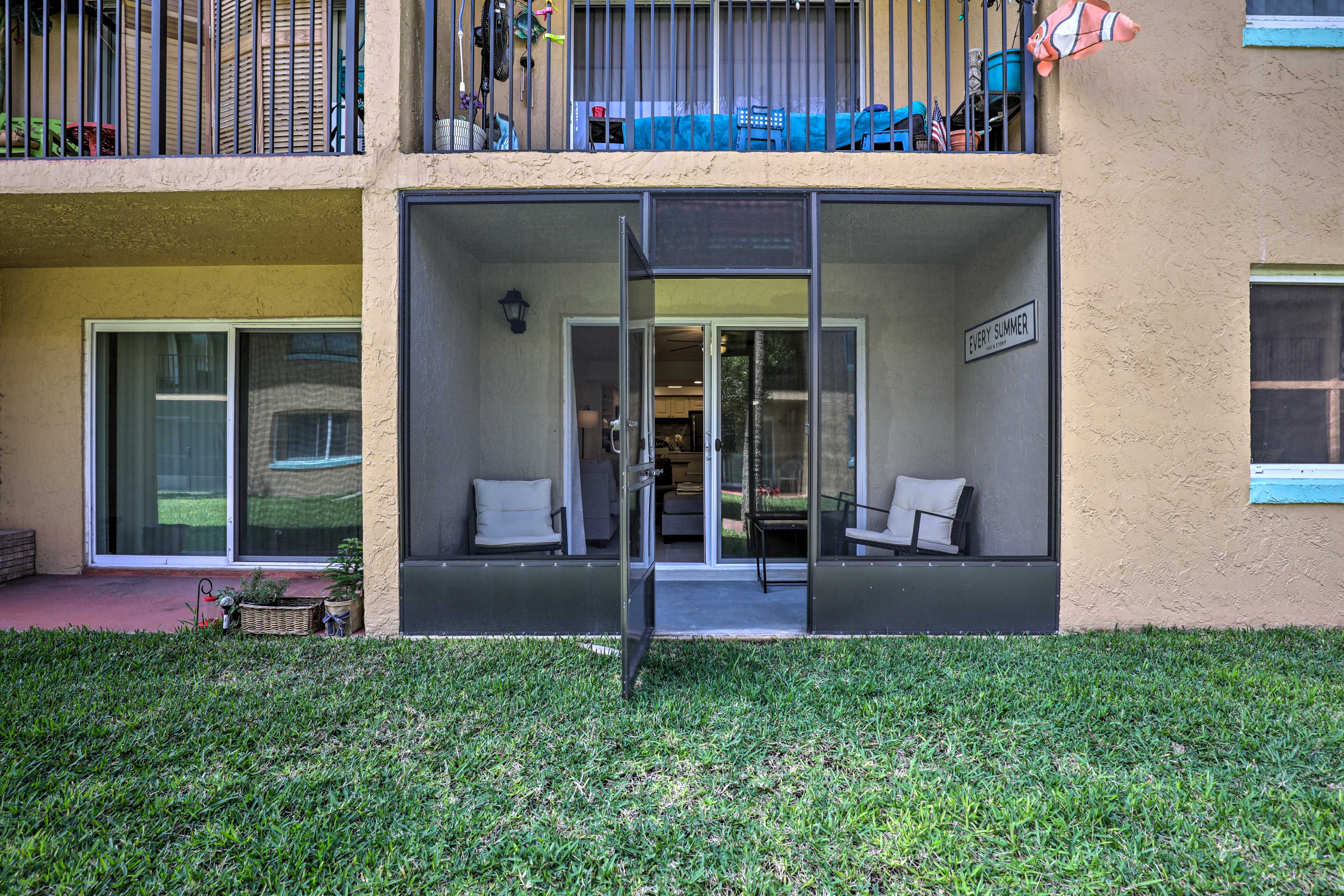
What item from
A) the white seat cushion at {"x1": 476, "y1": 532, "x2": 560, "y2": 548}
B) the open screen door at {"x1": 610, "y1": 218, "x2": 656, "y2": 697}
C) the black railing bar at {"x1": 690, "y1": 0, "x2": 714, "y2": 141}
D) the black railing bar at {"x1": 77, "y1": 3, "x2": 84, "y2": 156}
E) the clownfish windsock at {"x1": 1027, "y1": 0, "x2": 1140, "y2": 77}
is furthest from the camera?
the white seat cushion at {"x1": 476, "y1": 532, "x2": 560, "y2": 548}

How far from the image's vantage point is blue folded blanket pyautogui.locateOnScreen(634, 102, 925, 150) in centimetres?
389

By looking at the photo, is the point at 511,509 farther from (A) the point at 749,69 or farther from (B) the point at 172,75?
(B) the point at 172,75

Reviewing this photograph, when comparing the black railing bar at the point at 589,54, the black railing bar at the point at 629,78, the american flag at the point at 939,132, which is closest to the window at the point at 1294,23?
the american flag at the point at 939,132

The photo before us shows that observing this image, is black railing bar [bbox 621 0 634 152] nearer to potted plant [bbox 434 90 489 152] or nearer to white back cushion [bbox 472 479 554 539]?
potted plant [bbox 434 90 489 152]

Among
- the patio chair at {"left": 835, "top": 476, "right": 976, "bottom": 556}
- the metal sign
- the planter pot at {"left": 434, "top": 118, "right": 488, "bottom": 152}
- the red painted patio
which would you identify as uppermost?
the planter pot at {"left": 434, "top": 118, "right": 488, "bottom": 152}

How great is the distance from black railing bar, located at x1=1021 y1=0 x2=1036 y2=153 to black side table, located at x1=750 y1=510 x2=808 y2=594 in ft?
8.34

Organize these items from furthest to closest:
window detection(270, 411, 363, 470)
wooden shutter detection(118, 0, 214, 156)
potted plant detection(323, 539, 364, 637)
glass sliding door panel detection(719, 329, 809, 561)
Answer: glass sliding door panel detection(719, 329, 809, 561) → window detection(270, 411, 363, 470) → wooden shutter detection(118, 0, 214, 156) → potted plant detection(323, 539, 364, 637)

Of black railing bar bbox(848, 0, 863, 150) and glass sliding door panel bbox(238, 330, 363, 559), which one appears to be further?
glass sliding door panel bbox(238, 330, 363, 559)

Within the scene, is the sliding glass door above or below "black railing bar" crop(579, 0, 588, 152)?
below

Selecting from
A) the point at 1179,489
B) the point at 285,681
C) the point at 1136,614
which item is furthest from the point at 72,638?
the point at 1179,489

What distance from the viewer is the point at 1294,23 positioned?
137 inches

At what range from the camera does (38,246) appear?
173 inches

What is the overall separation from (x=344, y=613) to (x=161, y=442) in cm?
284

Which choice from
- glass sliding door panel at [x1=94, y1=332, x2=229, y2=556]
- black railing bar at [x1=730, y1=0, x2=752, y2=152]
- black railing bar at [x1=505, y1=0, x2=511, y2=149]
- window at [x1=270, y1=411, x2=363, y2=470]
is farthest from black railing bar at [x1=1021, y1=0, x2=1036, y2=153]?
glass sliding door panel at [x1=94, y1=332, x2=229, y2=556]
